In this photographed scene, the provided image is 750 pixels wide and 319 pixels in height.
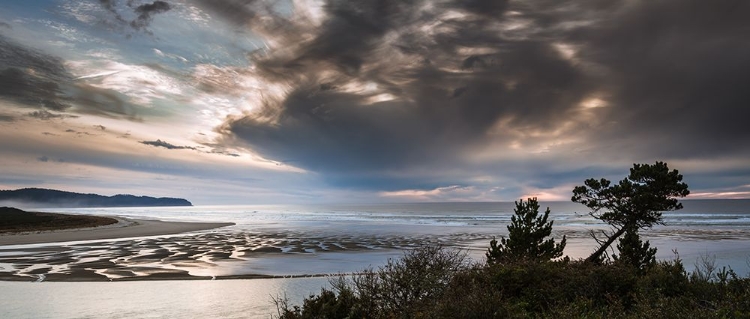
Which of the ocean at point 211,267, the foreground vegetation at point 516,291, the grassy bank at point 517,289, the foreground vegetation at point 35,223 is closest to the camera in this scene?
the foreground vegetation at point 516,291

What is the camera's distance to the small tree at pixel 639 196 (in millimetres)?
20719

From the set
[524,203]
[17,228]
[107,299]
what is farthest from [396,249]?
[17,228]

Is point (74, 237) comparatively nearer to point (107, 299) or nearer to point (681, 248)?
point (107, 299)

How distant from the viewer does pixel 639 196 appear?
2095 cm

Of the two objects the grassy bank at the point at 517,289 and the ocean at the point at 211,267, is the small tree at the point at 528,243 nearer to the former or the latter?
the ocean at the point at 211,267

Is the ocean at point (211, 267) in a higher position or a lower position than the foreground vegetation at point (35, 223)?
lower

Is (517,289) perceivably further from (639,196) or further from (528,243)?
(639,196)

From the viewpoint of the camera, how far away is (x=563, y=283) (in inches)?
504

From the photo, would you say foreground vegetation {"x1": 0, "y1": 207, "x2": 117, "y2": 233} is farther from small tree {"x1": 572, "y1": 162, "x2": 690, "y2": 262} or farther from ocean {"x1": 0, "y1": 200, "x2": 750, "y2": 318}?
small tree {"x1": 572, "y1": 162, "x2": 690, "y2": 262}

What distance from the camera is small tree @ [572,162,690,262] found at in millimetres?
20719

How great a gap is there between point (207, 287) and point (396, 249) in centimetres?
1956

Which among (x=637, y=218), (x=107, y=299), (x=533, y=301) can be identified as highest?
(x=637, y=218)

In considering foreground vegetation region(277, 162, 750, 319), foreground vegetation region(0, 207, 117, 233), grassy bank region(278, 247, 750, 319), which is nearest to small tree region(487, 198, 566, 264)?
foreground vegetation region(277, 162, 750, 319)

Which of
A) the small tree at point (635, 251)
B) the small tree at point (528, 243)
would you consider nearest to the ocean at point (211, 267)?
the small tree at point (635, 251)
